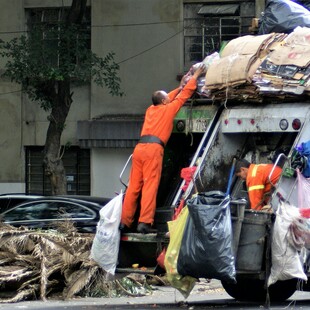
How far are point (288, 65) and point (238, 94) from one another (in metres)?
0.63

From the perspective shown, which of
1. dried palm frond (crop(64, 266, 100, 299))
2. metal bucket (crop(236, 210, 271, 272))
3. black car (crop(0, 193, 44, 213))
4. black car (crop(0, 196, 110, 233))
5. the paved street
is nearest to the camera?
metal bucket (crop(236, 210, 271, 272))

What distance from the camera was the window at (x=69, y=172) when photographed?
2394 centimetres

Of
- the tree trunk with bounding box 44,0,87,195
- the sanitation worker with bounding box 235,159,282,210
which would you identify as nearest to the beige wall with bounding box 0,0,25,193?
the tree trunk with bounding box 44,0,87,195

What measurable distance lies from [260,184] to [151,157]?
1.22 meters

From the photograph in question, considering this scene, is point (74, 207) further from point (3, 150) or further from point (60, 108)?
point (3, 150)

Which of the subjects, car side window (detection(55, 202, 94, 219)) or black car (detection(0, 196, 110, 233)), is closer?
black car (detection(0, 196, 110, 233))

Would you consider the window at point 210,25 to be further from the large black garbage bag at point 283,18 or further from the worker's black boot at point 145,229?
the worker's black boot at point 145,229

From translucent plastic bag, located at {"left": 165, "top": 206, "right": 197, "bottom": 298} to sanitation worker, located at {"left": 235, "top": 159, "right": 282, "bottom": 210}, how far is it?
788 millimetres

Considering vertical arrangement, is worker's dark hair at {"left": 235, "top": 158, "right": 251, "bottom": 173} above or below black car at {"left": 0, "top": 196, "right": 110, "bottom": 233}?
above

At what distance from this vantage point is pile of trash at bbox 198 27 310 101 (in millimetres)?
9312

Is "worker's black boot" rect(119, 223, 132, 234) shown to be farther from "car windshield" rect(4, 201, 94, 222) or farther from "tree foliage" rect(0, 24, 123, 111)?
"tree foliage" rect(0, 24, 123, 111)

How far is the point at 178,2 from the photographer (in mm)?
22688

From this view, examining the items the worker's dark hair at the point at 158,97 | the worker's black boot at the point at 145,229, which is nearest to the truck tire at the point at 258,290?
the worker's black boot at the point at 145,229

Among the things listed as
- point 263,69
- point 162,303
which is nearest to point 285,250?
point 263,69
